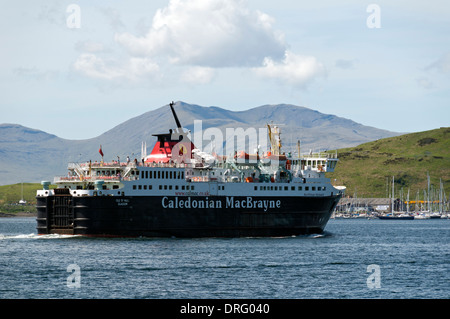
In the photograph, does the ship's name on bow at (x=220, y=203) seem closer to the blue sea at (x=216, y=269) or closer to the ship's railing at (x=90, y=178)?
the blue sea at (x=216, y=269)

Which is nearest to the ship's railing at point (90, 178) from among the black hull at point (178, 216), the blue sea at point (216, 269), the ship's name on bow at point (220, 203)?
the black hull at point (178, 216)

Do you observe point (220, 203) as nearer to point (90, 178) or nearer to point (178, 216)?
point (178, 216)

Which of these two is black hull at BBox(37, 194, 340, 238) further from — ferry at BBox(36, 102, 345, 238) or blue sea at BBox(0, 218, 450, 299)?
blue sea at BBox(0, 218, 450, 299)

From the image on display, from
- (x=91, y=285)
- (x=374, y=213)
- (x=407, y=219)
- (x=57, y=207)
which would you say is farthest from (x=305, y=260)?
(x=374, y=213)

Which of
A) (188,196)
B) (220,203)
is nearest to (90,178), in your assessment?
(188,196)

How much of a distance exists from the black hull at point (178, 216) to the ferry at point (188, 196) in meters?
0.09

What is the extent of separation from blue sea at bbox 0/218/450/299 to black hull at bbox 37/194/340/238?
1395 millimetres

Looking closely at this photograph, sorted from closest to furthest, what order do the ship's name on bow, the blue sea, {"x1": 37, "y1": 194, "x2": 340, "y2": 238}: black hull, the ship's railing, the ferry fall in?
1. the blue sea
2. {"x1": 37, "y1": 194, "x2": 340, "y2": 238}: black hull
3. the ferry
4. the ship's railing
5. the ship's name on bow

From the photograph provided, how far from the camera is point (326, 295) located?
38.2 meters

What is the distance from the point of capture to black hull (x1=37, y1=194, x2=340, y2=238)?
64438 millimetres

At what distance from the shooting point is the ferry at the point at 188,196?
212ft

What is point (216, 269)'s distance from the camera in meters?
46.7

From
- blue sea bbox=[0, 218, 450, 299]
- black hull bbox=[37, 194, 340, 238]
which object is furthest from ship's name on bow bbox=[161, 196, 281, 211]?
blue sea bbox=[0, 218, 450, 299]

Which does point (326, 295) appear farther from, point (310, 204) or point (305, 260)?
point (310, 204)
